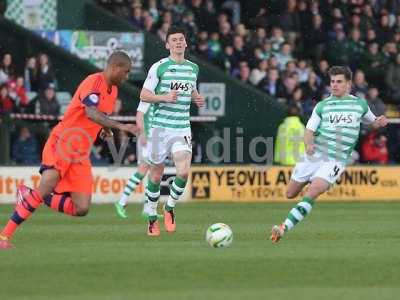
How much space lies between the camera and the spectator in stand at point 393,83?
1030 inches

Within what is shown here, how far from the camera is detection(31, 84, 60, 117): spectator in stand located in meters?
22.4

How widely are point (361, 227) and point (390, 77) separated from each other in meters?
11.0

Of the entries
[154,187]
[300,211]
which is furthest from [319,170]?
[154,187]

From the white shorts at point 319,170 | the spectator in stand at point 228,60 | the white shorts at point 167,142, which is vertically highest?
the spectator in stand at point 228,60

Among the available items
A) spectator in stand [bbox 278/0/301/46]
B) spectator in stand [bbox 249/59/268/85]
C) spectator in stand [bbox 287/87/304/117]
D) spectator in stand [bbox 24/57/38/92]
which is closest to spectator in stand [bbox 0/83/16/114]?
spectator in stand [bbox 24/57/38/92]

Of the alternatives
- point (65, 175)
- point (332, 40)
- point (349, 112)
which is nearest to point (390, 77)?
point (332, 40)

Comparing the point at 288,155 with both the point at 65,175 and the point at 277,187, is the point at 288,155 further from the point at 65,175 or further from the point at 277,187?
the point at 65,175

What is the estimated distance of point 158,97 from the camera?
Answer: 1417 centimetres

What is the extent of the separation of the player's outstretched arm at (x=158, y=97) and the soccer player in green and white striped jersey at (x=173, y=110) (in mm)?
14

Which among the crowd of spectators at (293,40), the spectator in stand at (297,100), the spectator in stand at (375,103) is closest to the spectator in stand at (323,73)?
the crowd of spectators at (293,40)

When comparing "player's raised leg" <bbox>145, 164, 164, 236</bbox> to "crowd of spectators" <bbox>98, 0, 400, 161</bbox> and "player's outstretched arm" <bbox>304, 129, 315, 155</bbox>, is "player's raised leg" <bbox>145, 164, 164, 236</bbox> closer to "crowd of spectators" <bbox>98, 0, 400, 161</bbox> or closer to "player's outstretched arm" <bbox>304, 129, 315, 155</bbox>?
"player's outstretched arm" <bbox>304, 129, 315, 155</bbox>

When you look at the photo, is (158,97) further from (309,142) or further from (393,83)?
(393,83)

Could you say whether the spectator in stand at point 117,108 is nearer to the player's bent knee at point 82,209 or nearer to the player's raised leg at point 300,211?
the player's raised leg at point 300,211

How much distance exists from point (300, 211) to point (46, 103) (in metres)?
10.1
